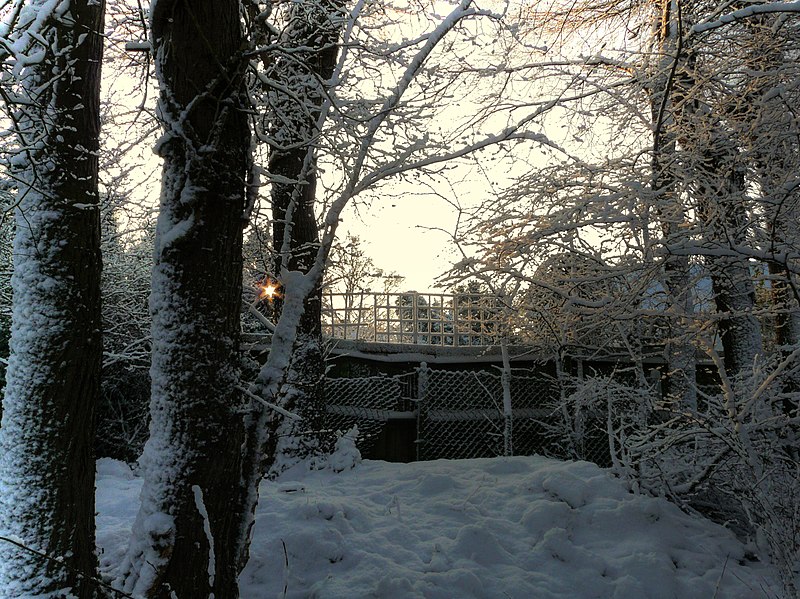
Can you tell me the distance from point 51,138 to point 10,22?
2.61 ft

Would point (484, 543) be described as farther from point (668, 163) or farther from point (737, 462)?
point (668, 163)

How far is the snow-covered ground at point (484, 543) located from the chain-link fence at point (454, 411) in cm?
317

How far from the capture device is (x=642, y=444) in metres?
4.62

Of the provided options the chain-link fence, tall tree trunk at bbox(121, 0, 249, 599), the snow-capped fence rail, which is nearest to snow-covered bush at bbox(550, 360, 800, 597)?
tall tree trunk at bbox(121, 0, 249, 599)

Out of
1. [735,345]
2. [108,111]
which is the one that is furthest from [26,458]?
[735,345]

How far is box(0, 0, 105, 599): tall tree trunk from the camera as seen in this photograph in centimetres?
338

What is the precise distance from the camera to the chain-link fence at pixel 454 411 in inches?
371

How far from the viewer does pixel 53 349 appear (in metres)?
3.52

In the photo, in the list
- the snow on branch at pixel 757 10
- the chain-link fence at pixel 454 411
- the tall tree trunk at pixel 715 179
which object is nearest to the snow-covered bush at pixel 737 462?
the tall tree trunk at pixel 715 179

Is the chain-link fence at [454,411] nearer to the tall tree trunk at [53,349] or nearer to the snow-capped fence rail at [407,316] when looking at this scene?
the snow-capped fence rail at [407,316]

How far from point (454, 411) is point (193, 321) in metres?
7.79

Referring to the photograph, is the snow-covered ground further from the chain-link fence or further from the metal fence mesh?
the metal fence mesh

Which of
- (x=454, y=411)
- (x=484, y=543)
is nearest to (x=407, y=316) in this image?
(x=454, y=411)

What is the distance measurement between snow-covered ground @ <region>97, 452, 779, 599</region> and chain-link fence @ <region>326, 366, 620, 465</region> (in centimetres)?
317
